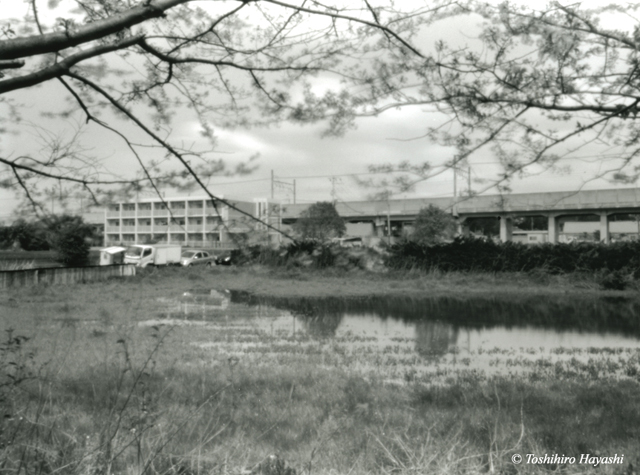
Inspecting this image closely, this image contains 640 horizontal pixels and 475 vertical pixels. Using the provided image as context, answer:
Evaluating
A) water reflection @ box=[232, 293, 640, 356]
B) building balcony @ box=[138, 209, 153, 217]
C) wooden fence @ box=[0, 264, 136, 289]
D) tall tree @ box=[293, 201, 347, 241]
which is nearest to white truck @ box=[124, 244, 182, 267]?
wooden fence @ box=[0, 264, 136, 289]

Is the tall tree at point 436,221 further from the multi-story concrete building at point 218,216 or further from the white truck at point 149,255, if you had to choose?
the white truck at point 149,255

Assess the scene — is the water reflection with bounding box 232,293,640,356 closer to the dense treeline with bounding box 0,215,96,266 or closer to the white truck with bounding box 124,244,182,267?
the dense treeline with bounding box 0,215,96,266

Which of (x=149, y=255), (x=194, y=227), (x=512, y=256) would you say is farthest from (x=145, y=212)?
(x=149, y=255)

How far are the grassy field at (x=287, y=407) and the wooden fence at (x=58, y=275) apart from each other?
9075 mm

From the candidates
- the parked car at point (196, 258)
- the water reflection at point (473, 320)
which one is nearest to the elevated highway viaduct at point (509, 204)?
the water reflection at point (473, 320)

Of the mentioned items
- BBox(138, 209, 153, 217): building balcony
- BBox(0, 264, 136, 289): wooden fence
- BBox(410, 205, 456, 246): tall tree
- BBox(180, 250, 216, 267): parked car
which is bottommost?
BBox(0, 264, 136, 289): wooden fence

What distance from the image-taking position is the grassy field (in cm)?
354

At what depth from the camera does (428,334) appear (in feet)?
36.7

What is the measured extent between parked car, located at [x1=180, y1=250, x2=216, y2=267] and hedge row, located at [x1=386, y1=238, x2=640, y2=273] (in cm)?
1972

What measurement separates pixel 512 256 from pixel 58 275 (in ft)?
58.0

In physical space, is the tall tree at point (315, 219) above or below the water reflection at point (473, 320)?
above

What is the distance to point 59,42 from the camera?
3449 millimetres

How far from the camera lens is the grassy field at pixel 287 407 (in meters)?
3.54

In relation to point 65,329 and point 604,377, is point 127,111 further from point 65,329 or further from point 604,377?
point 65,329
